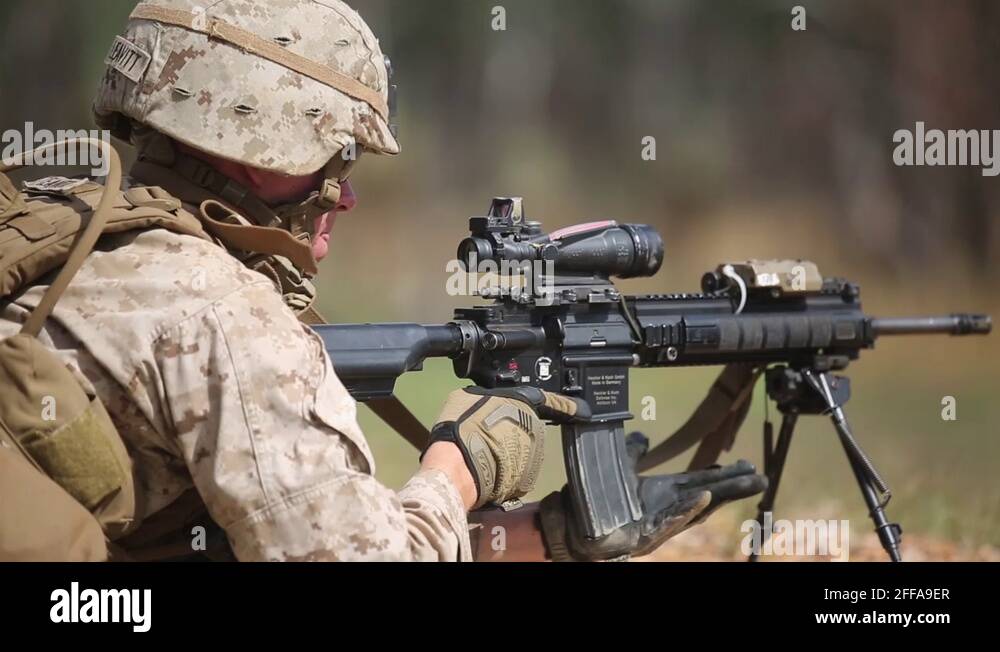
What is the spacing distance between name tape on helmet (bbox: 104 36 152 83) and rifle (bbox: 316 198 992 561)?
94 centimetres

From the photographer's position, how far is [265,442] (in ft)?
7.69

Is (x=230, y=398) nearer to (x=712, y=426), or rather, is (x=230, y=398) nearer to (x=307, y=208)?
(x=307, y=208)

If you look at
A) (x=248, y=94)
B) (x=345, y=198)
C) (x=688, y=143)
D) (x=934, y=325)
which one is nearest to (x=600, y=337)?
A: (x=345, y=198)

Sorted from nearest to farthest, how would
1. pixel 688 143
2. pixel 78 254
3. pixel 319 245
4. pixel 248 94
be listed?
pixel 78 254 → pixel 248 94 → pixel 319 245 → pixel 688 143

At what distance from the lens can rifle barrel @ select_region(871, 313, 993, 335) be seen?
5027 millimetres

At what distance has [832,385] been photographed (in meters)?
4.88

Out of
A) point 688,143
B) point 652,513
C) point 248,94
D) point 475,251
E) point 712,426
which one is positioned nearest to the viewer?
point 248,94

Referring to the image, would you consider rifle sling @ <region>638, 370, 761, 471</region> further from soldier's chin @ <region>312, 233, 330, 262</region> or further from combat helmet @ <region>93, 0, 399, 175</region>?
combat helmet @ <region>93, 0, 399, 175</region>

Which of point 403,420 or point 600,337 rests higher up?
point 600,337

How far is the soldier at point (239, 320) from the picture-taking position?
7.73ft

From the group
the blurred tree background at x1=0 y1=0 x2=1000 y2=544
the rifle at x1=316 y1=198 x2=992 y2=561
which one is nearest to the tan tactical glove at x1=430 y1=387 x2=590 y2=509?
the rifle at x1=316 y1=198 x2=992 y2=561

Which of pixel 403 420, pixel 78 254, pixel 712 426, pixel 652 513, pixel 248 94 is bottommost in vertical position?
pixel 652 513

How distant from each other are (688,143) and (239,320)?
22.6 ft

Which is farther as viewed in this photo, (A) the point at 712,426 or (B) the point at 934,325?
(B) the point at 934,325
